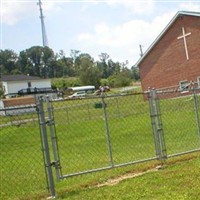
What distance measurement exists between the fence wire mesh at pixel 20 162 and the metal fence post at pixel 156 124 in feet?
7.85

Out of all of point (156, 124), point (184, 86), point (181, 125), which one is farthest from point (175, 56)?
point (156, 124)

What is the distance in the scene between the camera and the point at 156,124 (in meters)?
8.44

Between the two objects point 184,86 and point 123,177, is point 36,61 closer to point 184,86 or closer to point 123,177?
point 184,86

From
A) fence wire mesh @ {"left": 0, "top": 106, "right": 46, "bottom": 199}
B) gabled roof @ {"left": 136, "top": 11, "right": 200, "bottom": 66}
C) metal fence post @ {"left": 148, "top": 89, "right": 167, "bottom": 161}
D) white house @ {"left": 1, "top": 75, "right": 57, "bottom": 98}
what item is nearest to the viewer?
fence wire mesh @ {"left": 0, "top": 106, "right": 46, "bottom": 199}

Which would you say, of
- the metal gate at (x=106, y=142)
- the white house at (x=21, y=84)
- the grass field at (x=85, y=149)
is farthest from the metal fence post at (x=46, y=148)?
the white house at (x=21, y=84)

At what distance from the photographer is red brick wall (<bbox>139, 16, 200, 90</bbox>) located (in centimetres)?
3344

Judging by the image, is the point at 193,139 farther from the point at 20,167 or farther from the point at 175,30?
the point at 175,30

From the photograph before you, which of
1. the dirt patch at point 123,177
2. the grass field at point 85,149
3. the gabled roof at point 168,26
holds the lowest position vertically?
the dirt patch at point 123,177

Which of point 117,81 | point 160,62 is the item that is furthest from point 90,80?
point 160,62

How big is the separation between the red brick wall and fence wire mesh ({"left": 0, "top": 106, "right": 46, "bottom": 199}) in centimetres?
1803

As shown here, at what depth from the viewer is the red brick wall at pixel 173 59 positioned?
33.4m

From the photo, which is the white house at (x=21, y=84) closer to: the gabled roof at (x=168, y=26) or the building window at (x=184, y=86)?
the gabled roof at (x=168, y=26)

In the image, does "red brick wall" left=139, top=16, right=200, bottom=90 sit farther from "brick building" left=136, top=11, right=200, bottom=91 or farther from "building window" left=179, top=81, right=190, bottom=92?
"building window" left=179, top=81, right=190, bottom=92

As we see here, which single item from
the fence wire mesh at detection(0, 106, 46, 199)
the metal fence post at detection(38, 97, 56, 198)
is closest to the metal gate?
the metal fence post at detection(38, 97, 56, 198)
